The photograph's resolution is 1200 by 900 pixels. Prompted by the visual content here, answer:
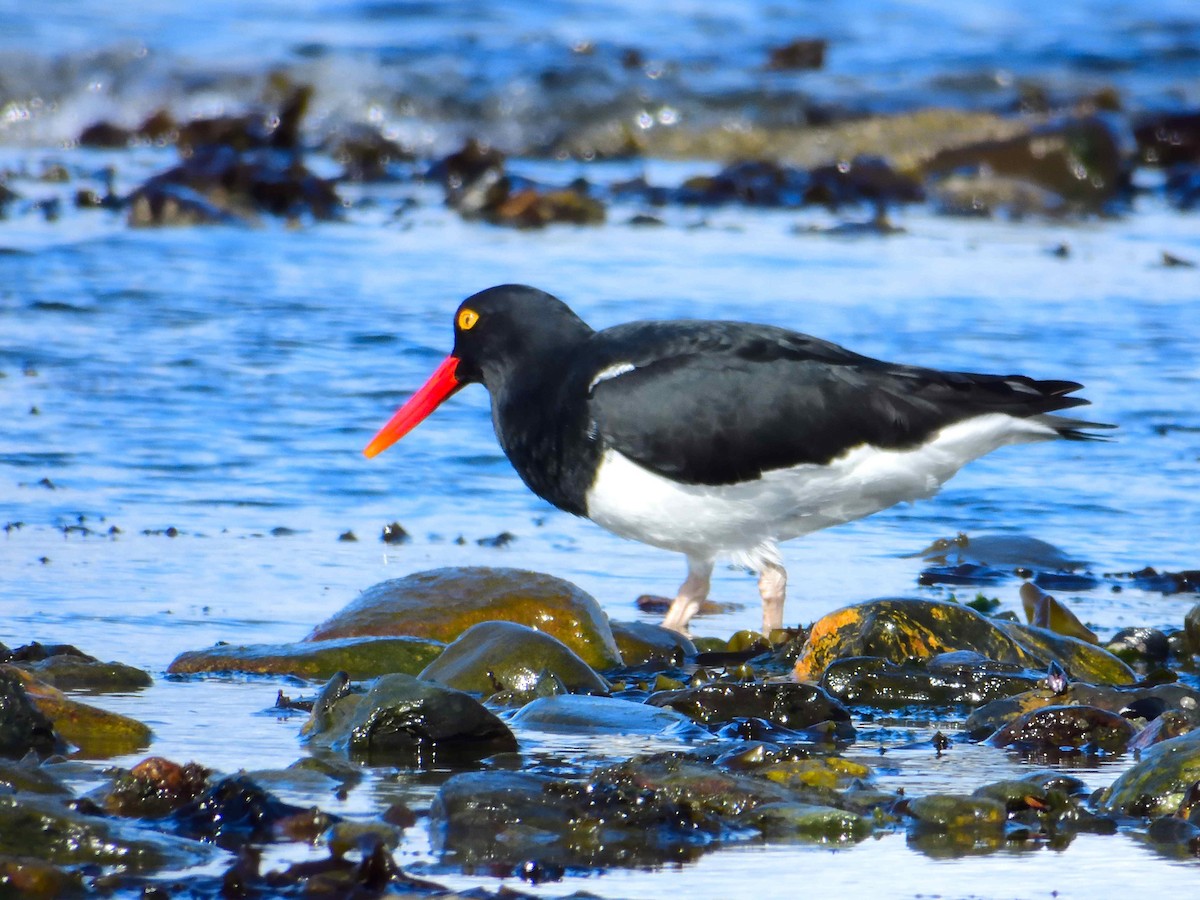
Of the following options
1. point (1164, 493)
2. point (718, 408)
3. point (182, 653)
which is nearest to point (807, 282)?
point (1164, 493)

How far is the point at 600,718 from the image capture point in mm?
3928

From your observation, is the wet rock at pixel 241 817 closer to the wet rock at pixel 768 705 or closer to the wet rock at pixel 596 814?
the wet rock at pixel 596 814

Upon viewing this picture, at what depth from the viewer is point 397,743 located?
370cm

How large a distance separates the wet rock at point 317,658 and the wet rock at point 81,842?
1.40 meters

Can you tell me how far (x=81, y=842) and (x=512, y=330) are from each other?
269 cm

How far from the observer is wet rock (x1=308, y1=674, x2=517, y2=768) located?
12.1ft

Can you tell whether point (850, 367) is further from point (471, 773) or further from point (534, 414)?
point (471, 773)

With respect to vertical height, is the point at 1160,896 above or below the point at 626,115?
below

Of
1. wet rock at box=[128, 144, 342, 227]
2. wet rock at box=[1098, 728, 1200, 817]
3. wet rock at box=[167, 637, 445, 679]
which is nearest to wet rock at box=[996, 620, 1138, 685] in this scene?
wet rock at box=[1098, 728, 1200, 817]

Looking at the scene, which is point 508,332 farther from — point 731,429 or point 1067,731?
point 1067,731

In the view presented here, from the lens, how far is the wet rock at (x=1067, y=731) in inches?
152

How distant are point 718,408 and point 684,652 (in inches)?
26.8

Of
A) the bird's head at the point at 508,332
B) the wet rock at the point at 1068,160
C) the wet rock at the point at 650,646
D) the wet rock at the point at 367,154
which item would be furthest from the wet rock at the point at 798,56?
the wet rock at the point at 650,646

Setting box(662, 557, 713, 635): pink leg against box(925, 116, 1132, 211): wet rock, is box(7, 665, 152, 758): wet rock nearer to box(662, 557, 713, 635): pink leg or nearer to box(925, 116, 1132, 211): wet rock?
box(662, 557, 713, 635): pink leg
